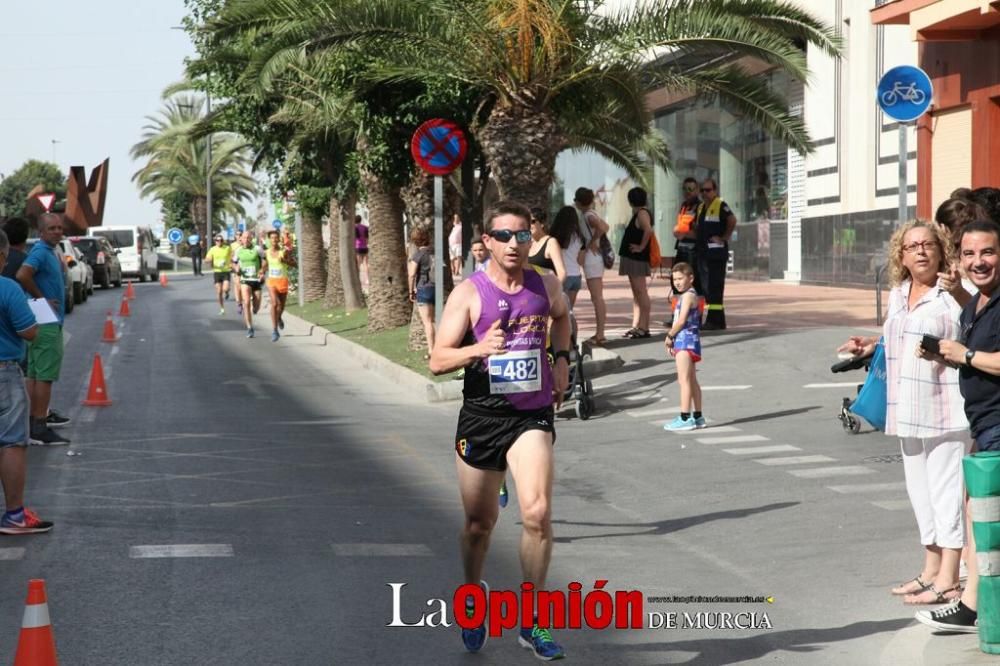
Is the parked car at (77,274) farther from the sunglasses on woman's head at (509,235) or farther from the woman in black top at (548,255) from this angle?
the sunglasses on woman's head at (509,235)

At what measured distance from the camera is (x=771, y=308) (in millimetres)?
26469

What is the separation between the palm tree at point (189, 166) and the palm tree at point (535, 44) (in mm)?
62220

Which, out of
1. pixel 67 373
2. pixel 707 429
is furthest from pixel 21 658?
pixel 67 373

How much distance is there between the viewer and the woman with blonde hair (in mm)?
7277

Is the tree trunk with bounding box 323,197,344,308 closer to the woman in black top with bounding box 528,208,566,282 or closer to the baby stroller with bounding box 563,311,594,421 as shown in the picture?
the woman in black top with bounding box 528,208,566,282

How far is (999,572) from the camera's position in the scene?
249 inches

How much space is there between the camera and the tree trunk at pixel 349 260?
33188mm

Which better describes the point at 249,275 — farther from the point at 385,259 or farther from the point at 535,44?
the point at 535,44

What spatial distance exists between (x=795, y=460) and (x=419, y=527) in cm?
387

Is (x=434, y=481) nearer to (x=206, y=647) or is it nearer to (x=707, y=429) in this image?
(x=707, y=429)

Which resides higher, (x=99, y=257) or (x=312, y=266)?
(x=99, y=257)

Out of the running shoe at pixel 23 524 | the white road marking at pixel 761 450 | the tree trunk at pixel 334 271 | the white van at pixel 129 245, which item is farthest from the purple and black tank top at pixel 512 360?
the white van at pixel 129 245

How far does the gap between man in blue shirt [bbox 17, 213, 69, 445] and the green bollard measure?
9.36m

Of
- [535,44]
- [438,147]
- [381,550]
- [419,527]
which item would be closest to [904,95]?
[535,44]
